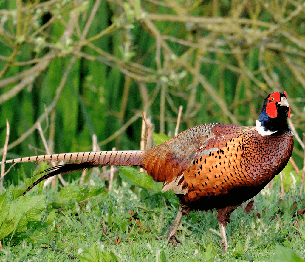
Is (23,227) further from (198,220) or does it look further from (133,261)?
(198,220)

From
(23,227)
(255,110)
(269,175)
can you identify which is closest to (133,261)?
(23,227)

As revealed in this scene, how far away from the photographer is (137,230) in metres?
2.71

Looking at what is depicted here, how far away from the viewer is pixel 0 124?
4.79m

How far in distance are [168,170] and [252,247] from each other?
2.11ft

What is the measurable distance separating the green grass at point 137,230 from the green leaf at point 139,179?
56 millimetres

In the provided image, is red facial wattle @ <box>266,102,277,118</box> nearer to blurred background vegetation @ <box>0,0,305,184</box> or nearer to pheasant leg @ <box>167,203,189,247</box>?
pheasant leg @ <box>167,203,189,247</box>

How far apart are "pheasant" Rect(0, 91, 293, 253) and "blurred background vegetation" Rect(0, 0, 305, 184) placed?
61.8 inches

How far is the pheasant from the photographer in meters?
2.42

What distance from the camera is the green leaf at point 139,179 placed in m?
2.95

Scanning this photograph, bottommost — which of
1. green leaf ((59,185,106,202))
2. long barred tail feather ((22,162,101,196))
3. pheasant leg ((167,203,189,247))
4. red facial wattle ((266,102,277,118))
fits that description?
pheasant leg ((167,203,189,247))

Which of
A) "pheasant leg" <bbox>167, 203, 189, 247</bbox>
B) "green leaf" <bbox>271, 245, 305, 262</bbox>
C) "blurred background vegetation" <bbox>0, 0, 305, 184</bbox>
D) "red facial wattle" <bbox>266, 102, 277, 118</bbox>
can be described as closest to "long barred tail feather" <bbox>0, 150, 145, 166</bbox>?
"pheasant leg" <bbox>167, 203, 189, 247</bbox>

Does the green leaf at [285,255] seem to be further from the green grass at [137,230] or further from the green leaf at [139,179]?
the green leaf at [139,179]

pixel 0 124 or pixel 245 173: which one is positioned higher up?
pixel 245 173

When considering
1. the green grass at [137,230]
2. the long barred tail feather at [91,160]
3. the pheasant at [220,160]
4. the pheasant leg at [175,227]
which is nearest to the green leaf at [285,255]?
the green grass at [137,230]
